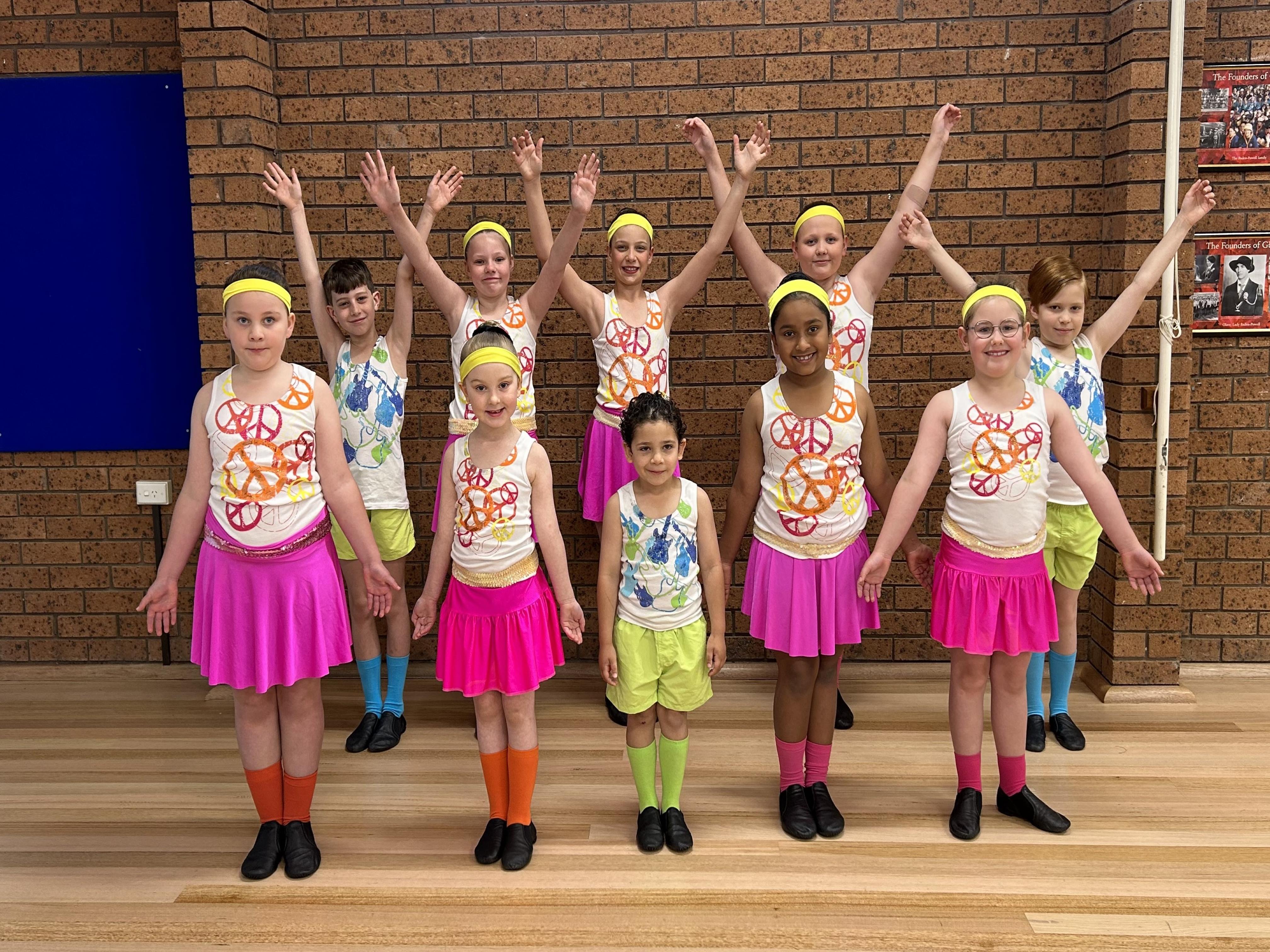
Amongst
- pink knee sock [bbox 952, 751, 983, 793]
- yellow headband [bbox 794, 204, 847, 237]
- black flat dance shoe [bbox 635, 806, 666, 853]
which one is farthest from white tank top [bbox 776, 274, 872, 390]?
black flat dance shoe [bbox 635, 806, 666, 853]

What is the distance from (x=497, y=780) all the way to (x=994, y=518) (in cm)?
155

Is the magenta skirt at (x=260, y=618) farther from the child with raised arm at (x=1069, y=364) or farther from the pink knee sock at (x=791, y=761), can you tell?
the child with raised arm at (x=1069, y=364)

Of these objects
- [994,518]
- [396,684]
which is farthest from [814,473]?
[396,684]

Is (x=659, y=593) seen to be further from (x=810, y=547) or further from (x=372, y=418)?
(x=372, y=418)

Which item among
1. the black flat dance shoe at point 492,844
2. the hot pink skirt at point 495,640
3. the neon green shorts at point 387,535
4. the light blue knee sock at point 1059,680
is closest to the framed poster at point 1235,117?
the light blue knee sock at point 1059,680

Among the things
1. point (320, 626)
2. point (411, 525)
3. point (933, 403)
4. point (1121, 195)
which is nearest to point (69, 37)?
point (411, 525)

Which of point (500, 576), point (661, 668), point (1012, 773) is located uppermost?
point (500, 576)

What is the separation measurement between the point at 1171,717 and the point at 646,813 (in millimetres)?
2108

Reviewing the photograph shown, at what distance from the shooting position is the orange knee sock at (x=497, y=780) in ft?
9.42

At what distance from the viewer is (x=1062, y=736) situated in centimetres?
354

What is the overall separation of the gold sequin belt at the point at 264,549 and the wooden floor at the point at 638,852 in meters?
0.89

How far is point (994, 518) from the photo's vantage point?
2.82 metres

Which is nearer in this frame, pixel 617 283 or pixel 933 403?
pixel 933 403

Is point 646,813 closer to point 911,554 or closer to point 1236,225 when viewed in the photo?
point 911,554
